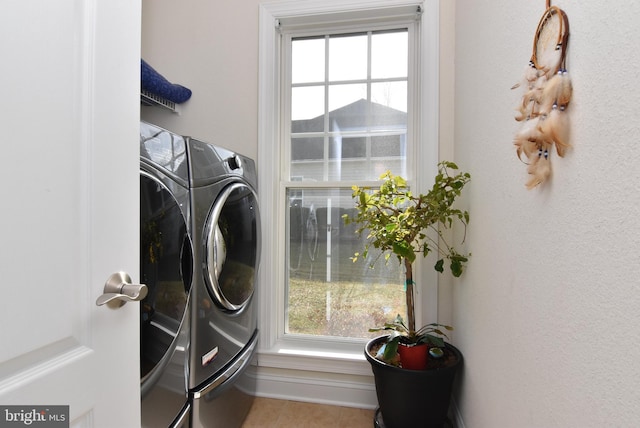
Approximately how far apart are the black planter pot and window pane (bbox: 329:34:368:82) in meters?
1.49

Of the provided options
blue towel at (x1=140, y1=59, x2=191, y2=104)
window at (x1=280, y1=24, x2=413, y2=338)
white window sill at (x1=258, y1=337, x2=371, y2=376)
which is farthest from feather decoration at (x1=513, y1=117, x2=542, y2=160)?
blue towel at (x1=140, y1=59, x2=191, y2=104)

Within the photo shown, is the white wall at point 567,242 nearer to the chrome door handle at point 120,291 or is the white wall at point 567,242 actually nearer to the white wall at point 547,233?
the white wall at point 547,233

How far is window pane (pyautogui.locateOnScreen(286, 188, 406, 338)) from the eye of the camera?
1.93 m

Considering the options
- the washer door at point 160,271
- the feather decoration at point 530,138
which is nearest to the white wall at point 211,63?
the washer door at point 160,271

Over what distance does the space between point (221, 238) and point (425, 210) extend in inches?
33.6

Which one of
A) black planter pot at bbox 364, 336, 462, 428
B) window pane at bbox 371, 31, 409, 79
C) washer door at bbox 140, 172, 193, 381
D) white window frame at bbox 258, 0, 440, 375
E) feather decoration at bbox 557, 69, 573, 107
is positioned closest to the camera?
feather decoration at bbox 557, 69, 573, 107

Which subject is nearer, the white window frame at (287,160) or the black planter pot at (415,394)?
the black planter pot at (415,394)

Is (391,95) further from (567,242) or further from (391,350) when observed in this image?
(567,242)

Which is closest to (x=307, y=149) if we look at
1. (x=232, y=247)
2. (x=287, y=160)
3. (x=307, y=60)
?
(x=287, y=160)

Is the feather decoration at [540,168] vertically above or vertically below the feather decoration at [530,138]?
below

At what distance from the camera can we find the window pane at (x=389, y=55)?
191 centimetres

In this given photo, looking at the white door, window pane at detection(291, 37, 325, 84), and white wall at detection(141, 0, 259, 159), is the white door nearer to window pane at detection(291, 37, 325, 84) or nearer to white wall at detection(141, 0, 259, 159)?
white wall at detection(141, 0, 259, 159)

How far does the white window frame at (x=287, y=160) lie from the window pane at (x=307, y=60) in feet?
0.32

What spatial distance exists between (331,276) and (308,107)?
0.98 meters
